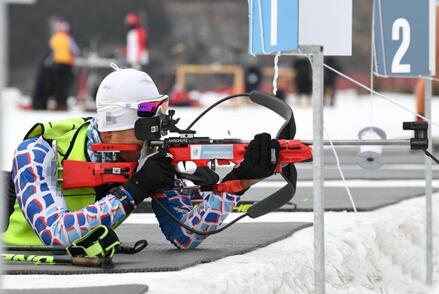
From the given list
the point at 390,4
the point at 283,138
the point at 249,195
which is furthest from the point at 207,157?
the point at 249,195

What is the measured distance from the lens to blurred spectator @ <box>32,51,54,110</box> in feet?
106

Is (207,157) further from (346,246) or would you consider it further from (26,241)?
(346,246)

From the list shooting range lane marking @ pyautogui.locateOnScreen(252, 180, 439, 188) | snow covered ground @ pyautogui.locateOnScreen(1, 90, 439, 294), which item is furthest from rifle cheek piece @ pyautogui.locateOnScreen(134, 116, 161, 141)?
shooting range lane marking @ pyautogui.locateOnScreen(252, 180, 439, 188)

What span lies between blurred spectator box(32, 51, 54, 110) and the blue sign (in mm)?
25760

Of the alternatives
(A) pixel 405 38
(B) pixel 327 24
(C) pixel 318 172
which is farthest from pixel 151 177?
(A) pixel 405 38

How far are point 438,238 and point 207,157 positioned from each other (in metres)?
3.11

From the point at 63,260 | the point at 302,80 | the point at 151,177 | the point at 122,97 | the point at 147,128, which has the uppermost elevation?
the point at 122,97

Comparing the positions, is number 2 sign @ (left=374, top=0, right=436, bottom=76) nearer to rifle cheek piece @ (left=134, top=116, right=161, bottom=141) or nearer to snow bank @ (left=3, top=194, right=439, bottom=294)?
snow bank @ (left=3, top=194, right=439, bottom=294)

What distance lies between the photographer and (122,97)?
6562mm

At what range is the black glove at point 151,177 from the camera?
20.0 feet

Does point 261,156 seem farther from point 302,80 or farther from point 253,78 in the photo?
point 253,78

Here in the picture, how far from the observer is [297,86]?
123 ft

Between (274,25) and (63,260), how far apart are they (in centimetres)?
138

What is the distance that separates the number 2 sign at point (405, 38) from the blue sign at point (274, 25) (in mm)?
1250
